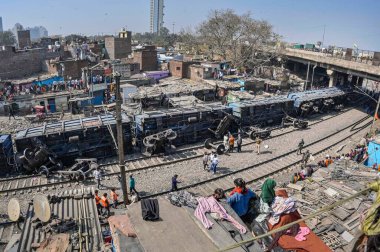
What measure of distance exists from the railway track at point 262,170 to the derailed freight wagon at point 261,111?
461 cm

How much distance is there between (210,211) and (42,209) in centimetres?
511

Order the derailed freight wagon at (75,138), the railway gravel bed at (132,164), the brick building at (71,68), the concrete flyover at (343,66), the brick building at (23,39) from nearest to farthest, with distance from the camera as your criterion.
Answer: the railway gravel bed at (132,164), the derailed freight wagon at (75,138), the concrete flyover at (343,66), the brick building at (71,68), the brick building at (23,39)

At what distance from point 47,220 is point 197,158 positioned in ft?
38.1

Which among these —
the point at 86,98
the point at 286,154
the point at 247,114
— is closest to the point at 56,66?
the point at 86,98

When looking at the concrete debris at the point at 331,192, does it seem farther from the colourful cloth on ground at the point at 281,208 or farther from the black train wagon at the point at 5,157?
the black train wagon at the point at 5,157

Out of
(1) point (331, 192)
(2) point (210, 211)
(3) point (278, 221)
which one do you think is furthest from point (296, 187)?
(2) point (210, 211)

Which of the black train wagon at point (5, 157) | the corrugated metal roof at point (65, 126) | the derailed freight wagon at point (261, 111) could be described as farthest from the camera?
the derailed freight wagon at point (261, 111)

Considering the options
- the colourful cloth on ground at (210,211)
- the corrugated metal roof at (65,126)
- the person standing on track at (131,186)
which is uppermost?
the colourful cloth on ground at (210,211)

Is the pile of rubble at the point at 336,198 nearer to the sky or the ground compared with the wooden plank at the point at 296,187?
nearer to the sky

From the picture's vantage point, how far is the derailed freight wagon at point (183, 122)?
1967 centimetres

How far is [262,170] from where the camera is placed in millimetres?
17281

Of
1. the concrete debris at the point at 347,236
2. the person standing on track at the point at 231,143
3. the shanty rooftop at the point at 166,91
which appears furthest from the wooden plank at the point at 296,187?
the shanty rooftop at the point at 166,91

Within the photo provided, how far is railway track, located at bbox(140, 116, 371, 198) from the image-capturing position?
15031 mm

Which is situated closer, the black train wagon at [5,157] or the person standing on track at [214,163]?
the black train wagon at [5,157]
